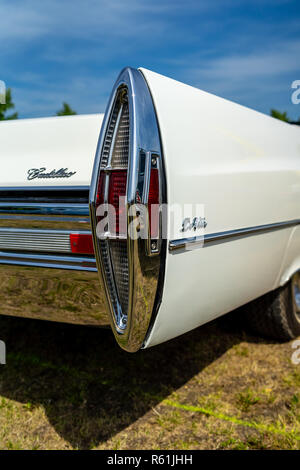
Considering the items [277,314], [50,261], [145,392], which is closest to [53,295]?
[50,261]

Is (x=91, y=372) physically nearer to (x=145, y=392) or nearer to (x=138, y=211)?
(x=145, y=392)

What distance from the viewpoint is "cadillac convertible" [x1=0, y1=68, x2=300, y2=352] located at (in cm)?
154

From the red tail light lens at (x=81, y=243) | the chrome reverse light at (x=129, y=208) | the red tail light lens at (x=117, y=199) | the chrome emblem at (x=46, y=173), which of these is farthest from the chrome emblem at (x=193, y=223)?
the chrome emblem at (x=46, y=173)

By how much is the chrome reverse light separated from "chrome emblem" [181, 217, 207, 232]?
12 centimetres

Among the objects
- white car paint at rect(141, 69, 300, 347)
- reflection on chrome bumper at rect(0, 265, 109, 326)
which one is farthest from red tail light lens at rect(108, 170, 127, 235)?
reflection on chrome bumper at rect(0, 265, 109, 326)

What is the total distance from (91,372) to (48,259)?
1.11 metres

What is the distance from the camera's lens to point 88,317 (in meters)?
1.78

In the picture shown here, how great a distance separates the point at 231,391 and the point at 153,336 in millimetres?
1060

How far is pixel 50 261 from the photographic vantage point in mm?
1775

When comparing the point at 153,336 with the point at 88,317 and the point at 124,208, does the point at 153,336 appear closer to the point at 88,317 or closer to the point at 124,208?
the point at 88,317

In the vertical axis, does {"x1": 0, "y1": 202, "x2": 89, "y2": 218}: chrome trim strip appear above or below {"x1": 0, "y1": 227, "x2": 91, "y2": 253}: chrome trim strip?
above

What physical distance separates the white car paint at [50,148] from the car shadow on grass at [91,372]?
107 centimetres

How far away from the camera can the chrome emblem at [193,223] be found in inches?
63.7

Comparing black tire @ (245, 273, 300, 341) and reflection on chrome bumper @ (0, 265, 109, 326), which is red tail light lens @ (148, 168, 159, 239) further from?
black tire @ (245, 273, 300, 341)
